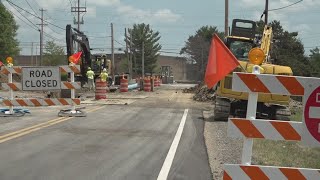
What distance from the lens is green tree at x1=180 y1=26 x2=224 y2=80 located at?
371 feet

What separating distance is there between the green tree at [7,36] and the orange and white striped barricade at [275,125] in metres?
65.8

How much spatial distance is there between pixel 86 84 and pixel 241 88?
40035 mm

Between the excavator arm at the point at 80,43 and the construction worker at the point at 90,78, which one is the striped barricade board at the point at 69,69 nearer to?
the excavator arm at the point at 80,43

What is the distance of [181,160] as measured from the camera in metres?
9.64

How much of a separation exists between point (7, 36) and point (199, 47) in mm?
59422

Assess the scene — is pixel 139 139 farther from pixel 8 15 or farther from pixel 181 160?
pixel 8 15

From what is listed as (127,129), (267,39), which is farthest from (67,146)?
(267,39)

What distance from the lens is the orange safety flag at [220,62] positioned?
515 centimetres

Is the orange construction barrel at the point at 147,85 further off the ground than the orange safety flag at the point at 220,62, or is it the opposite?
the orange safety flag at the point at 220,62

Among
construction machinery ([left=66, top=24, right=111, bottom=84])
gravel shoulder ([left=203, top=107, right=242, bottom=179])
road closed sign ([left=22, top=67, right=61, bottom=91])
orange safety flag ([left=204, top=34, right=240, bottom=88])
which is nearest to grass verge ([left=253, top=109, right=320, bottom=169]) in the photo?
gravel shoulder ([left=203, top=107, right=242, bottom=179])

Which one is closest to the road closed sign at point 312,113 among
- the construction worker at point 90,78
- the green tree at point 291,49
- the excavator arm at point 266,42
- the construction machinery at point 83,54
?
the excavator arm at point 266,42

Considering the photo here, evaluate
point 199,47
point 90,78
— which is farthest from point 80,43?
point 199,47

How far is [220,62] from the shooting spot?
5.20 meters

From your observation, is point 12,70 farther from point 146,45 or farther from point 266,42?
point 146,45
